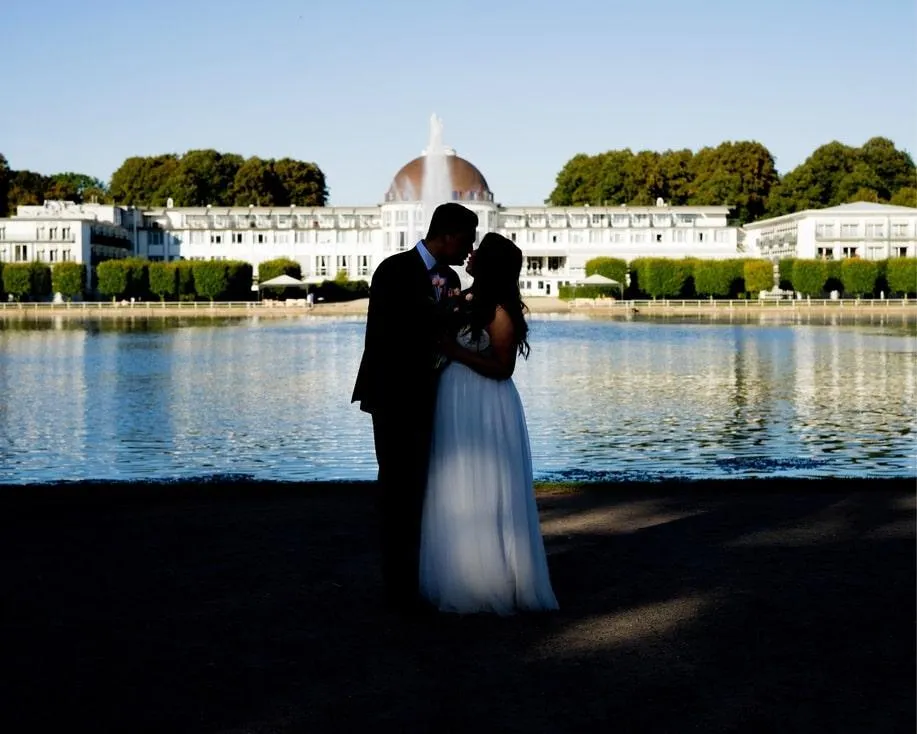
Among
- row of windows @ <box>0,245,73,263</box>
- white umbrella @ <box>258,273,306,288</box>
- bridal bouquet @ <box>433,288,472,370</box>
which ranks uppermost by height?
row of windows @ <box>0,245,73,263</box>

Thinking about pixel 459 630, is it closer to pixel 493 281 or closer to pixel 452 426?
pixel 452 426

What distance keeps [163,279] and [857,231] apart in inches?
1689

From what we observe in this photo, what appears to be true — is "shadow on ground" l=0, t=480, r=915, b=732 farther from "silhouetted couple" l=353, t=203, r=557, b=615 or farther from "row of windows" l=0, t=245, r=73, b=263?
"row of windows" l=0, t=245, r=73, b=263

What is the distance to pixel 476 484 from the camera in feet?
17.7

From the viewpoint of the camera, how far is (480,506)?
5391mm

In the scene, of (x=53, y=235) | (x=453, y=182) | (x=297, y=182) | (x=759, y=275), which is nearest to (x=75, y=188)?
(x=297, y=182)

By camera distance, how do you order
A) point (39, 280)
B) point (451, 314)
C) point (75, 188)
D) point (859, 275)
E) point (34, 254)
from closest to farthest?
point (451, 314) < point (859, 275) < point (39, 280) < point (34, 254) < point (75, 188)

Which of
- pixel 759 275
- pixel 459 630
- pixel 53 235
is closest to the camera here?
pixel 459 630

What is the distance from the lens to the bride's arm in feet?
17.5

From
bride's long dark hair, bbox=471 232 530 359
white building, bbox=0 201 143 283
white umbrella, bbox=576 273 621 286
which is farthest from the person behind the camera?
white building, bbox=0 201 143 283

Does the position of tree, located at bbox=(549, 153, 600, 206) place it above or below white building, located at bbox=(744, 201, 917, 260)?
above

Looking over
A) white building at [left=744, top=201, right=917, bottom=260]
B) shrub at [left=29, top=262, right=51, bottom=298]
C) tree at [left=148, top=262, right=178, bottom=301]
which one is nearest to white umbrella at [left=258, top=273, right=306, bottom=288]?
tree at [left=148, top=262, right=178, bottom=301]

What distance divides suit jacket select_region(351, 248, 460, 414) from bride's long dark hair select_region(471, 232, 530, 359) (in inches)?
5.2

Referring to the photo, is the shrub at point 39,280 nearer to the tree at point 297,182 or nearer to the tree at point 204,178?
the tree at point 204,178
